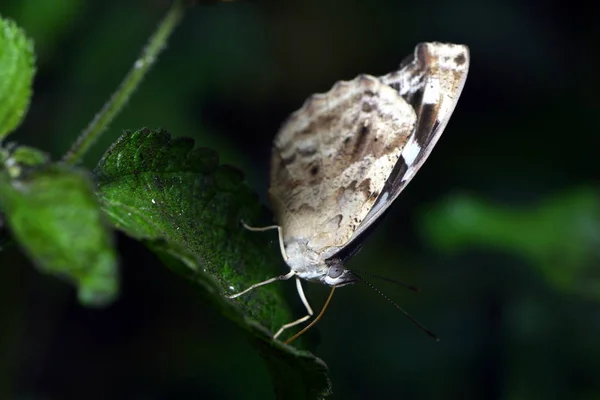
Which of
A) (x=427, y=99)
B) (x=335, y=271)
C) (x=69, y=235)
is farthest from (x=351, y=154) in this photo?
(x=69, y=235)

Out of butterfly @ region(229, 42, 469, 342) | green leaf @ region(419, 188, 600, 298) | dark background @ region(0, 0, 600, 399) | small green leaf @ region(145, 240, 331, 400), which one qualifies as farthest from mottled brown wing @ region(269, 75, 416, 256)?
green leaf @ region(419, 188, 600, 298)

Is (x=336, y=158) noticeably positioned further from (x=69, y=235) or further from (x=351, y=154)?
(x=69, y=235)

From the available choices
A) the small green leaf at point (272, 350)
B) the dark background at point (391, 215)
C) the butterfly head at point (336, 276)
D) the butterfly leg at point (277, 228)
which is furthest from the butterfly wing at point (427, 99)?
the dark background at point (391, 215)

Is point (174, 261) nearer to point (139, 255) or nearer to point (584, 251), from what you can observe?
point (139, 255)

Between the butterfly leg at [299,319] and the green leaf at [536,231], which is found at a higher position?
the butterfly leg at [299,319]

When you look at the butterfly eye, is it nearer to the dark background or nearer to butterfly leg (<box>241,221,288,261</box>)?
butterfly leg (<box>241,221,288,261</box>)

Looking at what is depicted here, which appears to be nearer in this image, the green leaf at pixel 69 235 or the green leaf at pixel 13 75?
the green leaf at pixel 69 235

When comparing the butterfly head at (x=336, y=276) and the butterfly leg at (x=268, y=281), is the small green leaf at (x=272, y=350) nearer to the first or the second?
the butterfly leg at (x=268, y=281)
